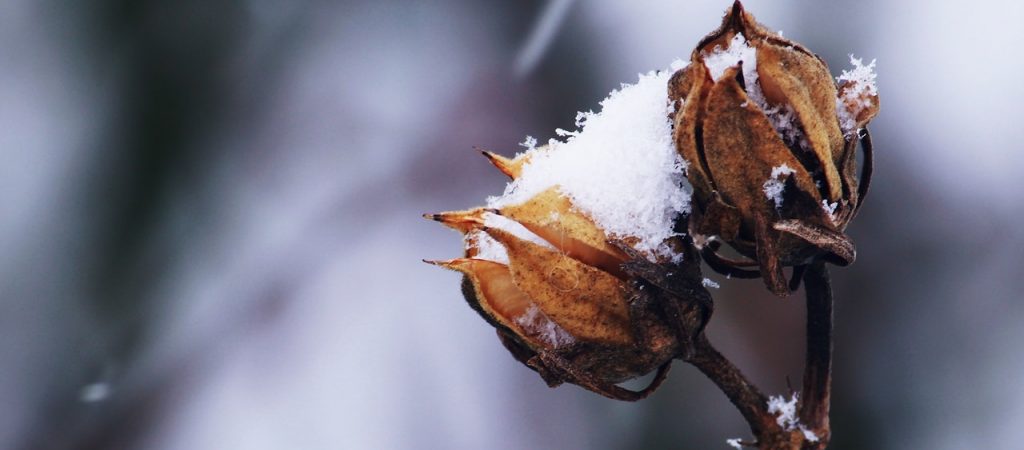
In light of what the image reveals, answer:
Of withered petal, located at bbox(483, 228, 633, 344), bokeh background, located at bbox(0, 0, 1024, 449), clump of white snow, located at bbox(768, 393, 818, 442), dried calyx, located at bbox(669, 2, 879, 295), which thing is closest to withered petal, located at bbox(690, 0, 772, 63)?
dried calyx, located at bbox(669, 2, 879, 295)

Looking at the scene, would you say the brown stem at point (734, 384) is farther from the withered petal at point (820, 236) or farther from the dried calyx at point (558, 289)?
the withered petal at point (820, 236)

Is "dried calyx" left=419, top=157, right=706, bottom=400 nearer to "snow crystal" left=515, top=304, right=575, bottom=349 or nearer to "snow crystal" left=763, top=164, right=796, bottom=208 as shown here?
"snow crystal" left=515, top=304, right=575, bottom=349

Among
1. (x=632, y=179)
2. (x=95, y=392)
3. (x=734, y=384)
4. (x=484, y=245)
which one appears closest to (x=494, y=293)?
(x=484, y=245)

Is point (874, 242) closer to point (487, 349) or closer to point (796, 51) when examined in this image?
point (487, 349)

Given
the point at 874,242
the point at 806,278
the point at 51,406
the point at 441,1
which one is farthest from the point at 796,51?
the point at 51,406

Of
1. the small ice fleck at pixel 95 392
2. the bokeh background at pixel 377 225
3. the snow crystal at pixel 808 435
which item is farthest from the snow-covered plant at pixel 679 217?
the small ice fleck at pixel 95 392

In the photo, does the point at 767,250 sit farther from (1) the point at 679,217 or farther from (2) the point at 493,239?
(2) the point at 493,239
